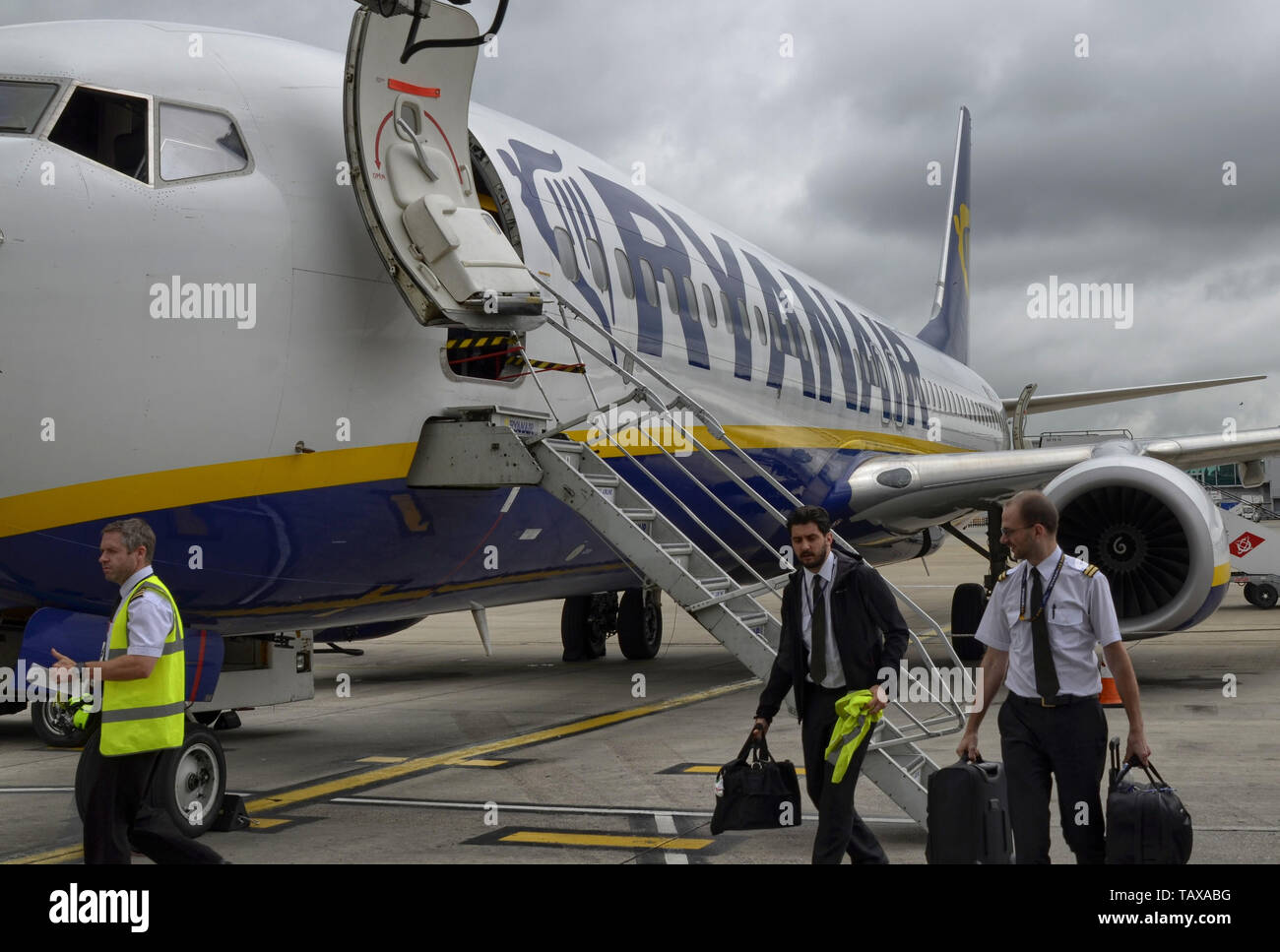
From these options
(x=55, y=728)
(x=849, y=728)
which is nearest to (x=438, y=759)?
(x=55, y=728)

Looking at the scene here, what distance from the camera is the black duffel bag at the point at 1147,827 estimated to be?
168 inches

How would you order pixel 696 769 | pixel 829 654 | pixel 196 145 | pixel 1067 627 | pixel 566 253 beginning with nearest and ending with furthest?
pixel 1067 627
pixel 829 654
pixel 196 145
pixel 696 769
pixel 566 253

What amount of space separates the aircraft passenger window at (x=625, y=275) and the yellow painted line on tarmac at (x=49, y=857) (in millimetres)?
4879

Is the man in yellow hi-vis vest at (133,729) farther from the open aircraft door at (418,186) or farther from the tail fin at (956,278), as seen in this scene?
the tail fin at (956,278)

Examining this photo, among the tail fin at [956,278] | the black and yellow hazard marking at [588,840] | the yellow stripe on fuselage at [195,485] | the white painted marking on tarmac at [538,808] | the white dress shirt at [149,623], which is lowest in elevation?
the white painted marking on tarmac at [538,808]

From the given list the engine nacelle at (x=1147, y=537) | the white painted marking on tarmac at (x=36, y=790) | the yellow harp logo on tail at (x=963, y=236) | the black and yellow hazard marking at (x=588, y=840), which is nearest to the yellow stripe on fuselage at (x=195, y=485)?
the black and yellow hazard marking at (x=588, y=840)

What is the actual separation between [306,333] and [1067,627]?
364cm

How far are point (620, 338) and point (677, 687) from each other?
5.39m

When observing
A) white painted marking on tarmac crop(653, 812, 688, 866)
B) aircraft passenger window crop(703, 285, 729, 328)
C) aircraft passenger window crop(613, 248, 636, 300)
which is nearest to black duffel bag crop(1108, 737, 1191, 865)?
white painted marking on tarmac crop(653, 812, 688, 866)

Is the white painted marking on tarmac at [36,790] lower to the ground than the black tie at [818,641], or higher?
lower

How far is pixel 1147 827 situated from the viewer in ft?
14.1

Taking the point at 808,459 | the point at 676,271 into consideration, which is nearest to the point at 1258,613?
the point at 808,459

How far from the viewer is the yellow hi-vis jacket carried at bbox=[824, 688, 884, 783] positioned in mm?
4852

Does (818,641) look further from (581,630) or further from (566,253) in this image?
(581,630)
